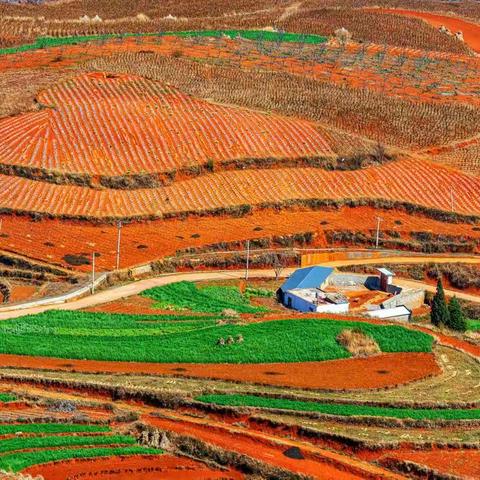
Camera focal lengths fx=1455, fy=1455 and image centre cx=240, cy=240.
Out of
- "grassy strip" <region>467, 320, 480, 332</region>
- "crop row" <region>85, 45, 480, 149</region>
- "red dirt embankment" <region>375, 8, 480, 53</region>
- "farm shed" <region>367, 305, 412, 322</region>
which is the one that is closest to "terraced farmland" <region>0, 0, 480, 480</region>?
"crop row" <region>85, 45, 480, 149</region>

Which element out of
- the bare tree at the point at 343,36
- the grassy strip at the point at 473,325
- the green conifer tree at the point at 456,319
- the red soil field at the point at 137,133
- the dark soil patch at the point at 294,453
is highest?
the bare tree at the point at 343,36

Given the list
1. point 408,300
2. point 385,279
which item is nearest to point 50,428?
point 408,300

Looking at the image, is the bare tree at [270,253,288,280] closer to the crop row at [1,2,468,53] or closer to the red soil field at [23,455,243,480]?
the red soil field at [23,455,243,480]

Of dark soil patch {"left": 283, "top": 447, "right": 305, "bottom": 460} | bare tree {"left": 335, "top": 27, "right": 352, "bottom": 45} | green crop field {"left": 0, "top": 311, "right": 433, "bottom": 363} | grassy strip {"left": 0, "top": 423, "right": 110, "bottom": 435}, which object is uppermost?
bare tree {"left": 335, "top": 27, "right": 352, "bottom": 45}

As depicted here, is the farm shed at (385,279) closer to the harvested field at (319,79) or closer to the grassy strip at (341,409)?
the harvested field at (319,79)

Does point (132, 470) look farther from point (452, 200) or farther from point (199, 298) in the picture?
point (452, 200)

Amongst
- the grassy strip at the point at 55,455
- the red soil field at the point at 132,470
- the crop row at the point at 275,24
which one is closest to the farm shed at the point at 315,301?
the grassy strip at the point at 55,455

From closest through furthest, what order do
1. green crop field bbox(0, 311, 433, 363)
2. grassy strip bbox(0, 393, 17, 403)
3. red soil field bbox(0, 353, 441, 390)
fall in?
1. grassy strip bbox(0, 393, 17, 403)
2. red soil field bbox(0, 353, 441, 390)
3. green crop field bbox(0, 311, 433, 363)
